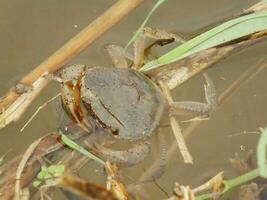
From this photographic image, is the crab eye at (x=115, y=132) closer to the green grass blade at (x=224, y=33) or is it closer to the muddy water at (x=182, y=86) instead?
the muddy water at (x=182, y=86)

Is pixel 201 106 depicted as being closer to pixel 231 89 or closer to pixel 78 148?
pixel 231 89

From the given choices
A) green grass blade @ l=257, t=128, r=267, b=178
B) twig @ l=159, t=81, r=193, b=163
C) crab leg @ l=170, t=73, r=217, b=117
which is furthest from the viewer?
crab leg @ l=170, t=73, r=217, b=117

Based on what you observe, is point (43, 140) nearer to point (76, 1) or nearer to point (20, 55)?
point (20, 55)

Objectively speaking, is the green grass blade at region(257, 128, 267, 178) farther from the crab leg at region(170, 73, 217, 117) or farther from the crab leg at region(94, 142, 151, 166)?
the crab leg at region(94, 142, 151, 166)

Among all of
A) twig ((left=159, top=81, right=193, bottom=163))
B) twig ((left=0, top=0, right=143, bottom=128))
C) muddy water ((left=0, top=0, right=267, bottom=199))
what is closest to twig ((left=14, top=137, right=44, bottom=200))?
muddy water ((left=0, top=0, right=267, bottom=199))

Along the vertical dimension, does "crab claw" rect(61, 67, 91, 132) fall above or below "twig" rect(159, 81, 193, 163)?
above

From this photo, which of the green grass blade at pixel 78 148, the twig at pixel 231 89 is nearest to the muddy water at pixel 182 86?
the twig at pixel 231 89
